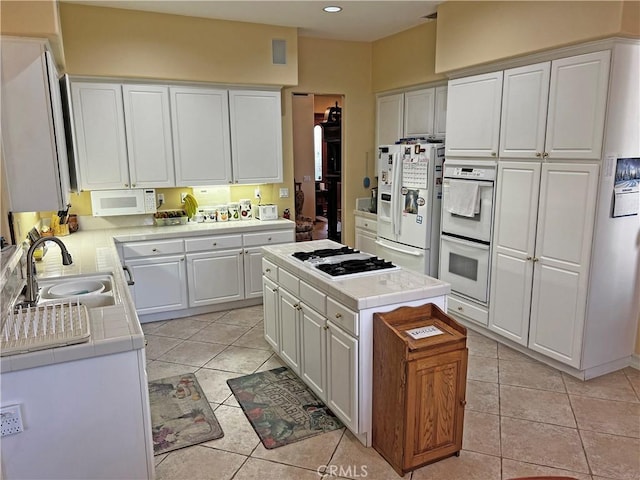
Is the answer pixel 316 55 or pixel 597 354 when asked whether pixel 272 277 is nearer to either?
pixel 597 354

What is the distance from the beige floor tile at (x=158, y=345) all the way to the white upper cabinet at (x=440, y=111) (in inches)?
128

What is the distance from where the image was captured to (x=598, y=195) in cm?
302

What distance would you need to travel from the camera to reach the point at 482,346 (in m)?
3.90

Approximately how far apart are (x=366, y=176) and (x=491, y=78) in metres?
2.34

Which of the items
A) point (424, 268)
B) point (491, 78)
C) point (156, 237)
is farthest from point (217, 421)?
point (491, 78)

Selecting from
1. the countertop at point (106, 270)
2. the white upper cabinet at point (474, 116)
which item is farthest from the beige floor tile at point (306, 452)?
the white upper cabinet at point (474, 116)

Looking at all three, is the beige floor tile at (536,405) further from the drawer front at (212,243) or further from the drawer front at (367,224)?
the drawer front at (212,243)

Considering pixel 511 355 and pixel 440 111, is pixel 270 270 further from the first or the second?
pixel 440 111

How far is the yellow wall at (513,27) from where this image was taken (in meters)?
2.84

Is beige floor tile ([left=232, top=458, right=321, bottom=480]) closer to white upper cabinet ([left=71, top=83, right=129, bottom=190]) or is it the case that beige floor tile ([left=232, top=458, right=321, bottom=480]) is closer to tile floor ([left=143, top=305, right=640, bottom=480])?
tile floor ([left=143, top=305, right=640, bottom=480])

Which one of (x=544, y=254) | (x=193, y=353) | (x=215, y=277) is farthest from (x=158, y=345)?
(x=544, y=254)

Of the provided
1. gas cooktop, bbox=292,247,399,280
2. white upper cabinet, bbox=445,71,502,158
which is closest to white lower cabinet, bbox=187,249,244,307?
gas cooktop, bbox=292,247,399,280

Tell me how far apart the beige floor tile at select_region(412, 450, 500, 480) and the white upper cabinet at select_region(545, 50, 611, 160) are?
2.02m

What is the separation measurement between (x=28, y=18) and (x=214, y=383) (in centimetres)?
246
